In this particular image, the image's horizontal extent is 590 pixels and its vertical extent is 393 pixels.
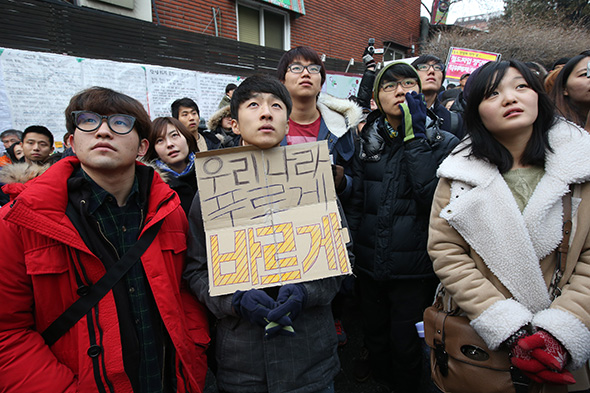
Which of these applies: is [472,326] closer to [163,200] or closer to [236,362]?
[236,362]

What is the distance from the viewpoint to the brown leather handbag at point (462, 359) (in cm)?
138

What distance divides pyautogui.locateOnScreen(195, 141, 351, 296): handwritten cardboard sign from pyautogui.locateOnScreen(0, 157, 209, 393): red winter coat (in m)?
0.31

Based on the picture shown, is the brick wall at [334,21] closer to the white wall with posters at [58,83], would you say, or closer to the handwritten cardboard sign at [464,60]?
the white wall with posters at [58,83]

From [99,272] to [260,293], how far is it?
0.66 m

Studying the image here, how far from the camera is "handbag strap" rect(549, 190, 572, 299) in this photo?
139 cm

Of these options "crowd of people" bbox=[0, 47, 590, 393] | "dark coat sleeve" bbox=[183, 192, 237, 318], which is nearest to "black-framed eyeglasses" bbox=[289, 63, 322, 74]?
"crowd of people" bbox=[0, 47, 590, 393]

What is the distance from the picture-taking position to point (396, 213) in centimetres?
211

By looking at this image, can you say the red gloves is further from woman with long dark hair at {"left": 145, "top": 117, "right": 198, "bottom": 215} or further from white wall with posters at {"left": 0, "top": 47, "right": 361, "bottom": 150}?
white wall with posters at {"left": 0, "top": 47, "right": 361, "bottom": 150}

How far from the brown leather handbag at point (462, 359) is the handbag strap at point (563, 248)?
1.19 ft

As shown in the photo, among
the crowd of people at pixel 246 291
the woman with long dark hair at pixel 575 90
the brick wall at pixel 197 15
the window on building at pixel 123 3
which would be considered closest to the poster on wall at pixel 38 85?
the window on building at pixel 123 3

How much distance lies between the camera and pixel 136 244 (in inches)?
54.6

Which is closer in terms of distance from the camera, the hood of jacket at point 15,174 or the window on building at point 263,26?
the hood of jacket at point 15,174

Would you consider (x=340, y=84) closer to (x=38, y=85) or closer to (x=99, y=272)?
(x=38, y=85)

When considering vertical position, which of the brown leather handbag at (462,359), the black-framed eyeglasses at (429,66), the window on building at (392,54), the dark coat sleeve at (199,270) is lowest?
the brown leather handbag at (462,359)
